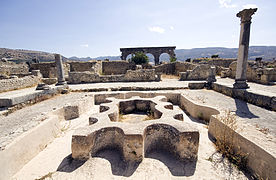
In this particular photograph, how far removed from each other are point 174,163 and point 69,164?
2556 mm

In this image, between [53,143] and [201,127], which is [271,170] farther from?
[53,143]

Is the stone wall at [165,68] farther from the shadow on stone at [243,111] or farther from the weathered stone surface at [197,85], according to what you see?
the shadow on stone at [243,111]

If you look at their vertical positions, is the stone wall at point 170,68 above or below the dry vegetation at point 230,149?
above

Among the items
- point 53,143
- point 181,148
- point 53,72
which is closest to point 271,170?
point 181,148

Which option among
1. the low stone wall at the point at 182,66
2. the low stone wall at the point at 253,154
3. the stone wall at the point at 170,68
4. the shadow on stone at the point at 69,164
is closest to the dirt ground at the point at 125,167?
the shadow on stone at the point at 69,164

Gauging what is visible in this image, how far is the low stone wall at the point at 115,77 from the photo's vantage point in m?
13.3

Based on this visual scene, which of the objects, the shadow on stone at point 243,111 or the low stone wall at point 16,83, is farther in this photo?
the low stone wall at point 16,83

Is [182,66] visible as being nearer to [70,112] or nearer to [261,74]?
[261,74]

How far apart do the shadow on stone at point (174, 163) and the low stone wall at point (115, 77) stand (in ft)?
33.3

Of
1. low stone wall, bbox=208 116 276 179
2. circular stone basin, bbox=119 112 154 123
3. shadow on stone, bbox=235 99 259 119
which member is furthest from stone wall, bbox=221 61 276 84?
circular stone basin, bbox=119 112 154 123

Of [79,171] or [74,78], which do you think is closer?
[79,171]

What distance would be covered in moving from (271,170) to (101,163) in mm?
3404

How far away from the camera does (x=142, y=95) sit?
25.5 ft

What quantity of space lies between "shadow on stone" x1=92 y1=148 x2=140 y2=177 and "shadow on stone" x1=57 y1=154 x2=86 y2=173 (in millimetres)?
454
